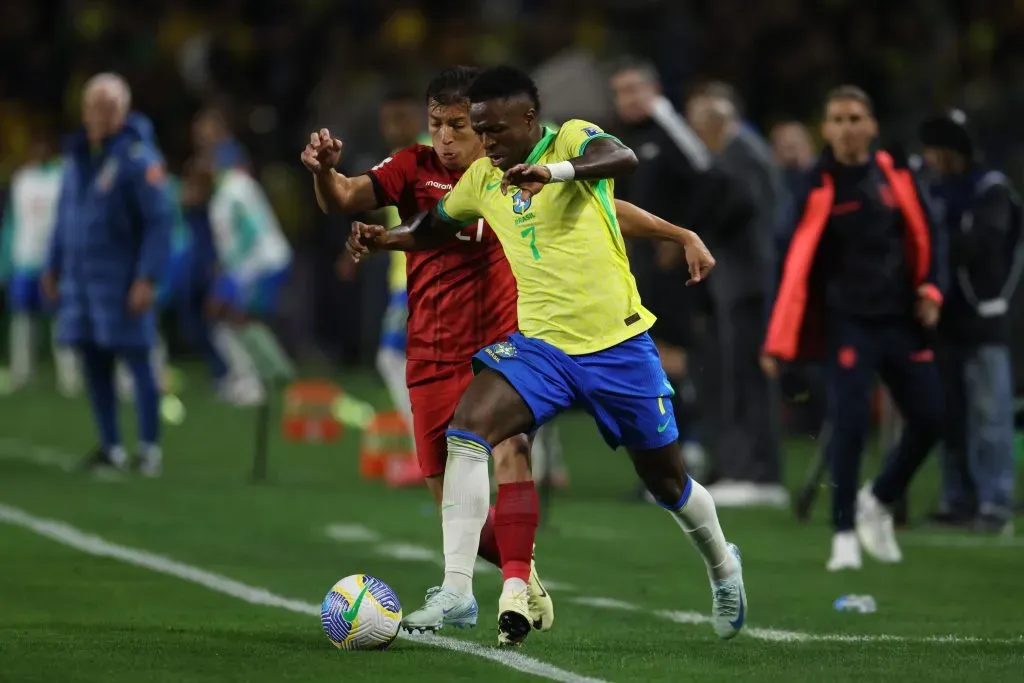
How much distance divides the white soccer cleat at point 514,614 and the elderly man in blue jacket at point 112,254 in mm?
8138

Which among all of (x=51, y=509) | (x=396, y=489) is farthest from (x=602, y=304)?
(x=396, y=489)

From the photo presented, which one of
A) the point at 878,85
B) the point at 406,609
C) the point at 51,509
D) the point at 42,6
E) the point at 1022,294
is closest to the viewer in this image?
the point at 406,609

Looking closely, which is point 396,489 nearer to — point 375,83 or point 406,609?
point 406,609

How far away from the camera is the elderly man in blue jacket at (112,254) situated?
1518 centimetres

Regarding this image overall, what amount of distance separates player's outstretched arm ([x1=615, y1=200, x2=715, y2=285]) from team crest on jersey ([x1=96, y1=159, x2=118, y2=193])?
799 cm

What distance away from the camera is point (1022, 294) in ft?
55.5

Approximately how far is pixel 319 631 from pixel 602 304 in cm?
178

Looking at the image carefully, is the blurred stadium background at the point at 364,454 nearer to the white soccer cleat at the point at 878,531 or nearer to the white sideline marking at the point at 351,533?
the white sideline marking at the point at 351,533

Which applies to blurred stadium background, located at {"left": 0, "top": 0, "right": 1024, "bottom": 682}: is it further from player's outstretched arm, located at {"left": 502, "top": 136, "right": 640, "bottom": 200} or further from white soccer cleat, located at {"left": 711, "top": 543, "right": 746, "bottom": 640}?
player's outstretched arm, located at {"left": 502, "top": 136, "right": 640, "bottom": 200}

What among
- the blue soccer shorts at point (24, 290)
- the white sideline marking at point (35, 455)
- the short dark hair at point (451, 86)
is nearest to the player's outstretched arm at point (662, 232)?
the short dark hair at point (451, 86)

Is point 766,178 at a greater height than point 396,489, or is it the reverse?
point 766,178

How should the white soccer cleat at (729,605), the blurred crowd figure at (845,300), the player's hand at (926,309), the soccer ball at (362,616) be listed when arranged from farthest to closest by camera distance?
1. the blurred crowd figure at (845,300)
2. the player's hand at (926,309)
3. the white soccer cleat at (729,605)
4. the soccer ball at (362,616)

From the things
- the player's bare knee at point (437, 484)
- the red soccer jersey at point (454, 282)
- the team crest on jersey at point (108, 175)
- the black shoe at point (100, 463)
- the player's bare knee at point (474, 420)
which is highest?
the team crest on jersey at point (108, 175)

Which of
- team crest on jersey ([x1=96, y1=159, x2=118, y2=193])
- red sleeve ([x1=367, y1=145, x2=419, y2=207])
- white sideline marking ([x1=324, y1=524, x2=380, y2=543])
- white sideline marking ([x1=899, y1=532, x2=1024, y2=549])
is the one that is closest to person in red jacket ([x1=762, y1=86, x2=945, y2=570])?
white sideline marking ([x1=899, y1=532, x2=1024, y2=549])
